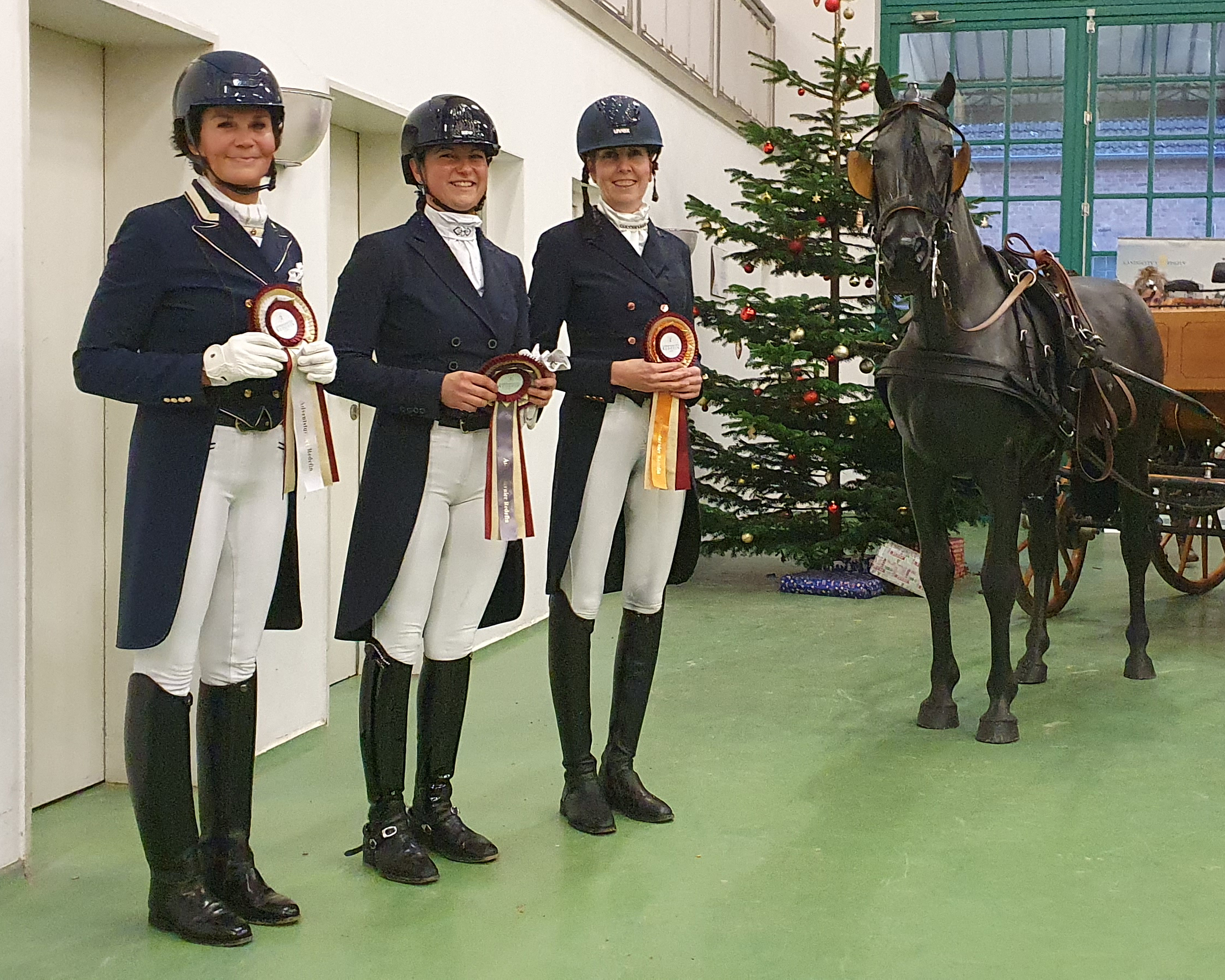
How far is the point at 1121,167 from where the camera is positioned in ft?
36.4

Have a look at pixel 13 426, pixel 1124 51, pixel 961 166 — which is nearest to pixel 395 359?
pixel 13 426

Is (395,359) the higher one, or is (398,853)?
(395,359)

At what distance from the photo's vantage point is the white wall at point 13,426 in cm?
305

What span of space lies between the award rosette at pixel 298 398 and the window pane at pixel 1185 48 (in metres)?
10.1

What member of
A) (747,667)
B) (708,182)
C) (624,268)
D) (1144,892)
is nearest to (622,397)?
(624,268)

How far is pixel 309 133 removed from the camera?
3.97 metres

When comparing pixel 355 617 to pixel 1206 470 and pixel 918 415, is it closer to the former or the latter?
pixel 918 415

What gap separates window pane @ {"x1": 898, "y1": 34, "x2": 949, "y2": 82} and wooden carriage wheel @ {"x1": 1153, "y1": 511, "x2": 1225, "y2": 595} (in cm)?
502

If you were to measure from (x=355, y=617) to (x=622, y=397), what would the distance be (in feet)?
2.81

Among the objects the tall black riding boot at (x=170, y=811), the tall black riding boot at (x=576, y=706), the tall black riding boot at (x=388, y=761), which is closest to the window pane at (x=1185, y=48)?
the tall black riding boot at (x=576, y=706)

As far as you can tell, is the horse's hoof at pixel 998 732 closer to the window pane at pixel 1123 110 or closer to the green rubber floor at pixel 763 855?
the green rubber floor at pixel 763 855

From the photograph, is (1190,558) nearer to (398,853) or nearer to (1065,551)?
(1065,551)

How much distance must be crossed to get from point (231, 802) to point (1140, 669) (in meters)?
3.76

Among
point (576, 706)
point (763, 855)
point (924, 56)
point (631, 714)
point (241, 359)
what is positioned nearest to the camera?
point (241, 359)
